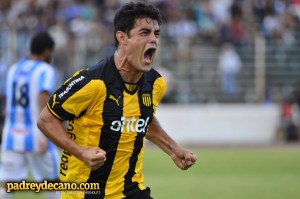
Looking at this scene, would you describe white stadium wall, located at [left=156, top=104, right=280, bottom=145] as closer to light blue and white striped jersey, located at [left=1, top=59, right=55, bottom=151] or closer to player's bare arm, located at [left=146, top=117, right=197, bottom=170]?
light blue and white striped jersey, located at [left=1, top=59, right=55, bottom=151]

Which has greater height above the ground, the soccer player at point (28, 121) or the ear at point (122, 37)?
the soccer player at point (28, 121)

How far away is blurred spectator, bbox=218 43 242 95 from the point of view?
27094mm

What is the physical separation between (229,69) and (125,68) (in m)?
20.2

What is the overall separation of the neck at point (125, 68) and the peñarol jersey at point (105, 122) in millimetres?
45

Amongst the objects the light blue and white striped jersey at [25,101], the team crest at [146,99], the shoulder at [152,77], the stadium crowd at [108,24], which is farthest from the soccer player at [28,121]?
the stadium crowd at [108,24]

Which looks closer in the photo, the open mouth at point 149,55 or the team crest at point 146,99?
the open mouth at point 149,55

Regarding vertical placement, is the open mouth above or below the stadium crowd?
below

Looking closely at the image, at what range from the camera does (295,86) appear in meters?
27.1

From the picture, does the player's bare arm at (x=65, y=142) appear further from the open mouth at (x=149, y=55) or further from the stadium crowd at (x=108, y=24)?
the stadium crowd at (x=108, y=24)

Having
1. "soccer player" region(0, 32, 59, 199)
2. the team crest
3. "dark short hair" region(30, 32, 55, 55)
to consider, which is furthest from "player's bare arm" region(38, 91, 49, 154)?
the team crest

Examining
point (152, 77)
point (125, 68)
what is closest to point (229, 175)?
point (152, 77)

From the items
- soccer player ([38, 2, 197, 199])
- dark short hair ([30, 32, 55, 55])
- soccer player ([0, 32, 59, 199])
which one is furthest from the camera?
dark short hair ([30, 32, 55, 55])

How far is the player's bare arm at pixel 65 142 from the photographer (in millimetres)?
6445

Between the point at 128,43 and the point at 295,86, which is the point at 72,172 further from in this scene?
the point at 295,86
